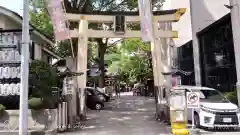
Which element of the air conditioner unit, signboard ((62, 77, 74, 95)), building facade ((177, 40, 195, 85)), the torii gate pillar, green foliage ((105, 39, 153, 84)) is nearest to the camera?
signboard ((62, 77, 74, 95))

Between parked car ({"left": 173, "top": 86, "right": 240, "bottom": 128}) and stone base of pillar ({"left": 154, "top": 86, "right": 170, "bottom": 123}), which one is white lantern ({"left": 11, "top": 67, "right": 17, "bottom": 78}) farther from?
stone base of pillar ({"left": 154, "top": 86, "right": 170, "bottom": 123})

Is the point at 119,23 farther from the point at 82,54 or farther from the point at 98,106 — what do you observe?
the point at 98,106

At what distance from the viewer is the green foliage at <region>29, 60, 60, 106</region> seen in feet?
39.7

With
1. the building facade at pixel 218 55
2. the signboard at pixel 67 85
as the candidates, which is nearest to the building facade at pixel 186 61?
the building facade at pixel 218 55

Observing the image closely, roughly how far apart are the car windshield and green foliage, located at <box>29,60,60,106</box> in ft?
20.7

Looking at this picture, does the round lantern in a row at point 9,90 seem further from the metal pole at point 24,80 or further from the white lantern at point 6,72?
the metal pole at point 24,80

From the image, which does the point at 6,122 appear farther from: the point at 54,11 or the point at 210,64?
the point at 210,64

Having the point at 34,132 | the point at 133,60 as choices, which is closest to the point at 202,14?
the point at 34,132

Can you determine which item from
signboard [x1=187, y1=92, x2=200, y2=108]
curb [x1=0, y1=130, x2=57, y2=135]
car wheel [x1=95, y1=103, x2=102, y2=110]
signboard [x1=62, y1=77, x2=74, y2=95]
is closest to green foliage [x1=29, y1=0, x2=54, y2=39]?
car wheel [x1=95, y1=103, x2=102, y2=110]

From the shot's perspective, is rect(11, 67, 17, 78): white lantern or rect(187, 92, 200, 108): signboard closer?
rect(187, 92, 200, 108): signboard

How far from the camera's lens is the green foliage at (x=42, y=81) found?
39.7 feet

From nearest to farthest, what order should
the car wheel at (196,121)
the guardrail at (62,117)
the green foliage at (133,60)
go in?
1. the guardrail at (62,117)
2. the car wheel at (196,121)
3. the green foliage at (133,60)

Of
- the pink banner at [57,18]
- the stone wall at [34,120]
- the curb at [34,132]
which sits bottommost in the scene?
the curb at [34,132]

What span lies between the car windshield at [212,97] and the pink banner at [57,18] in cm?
651
